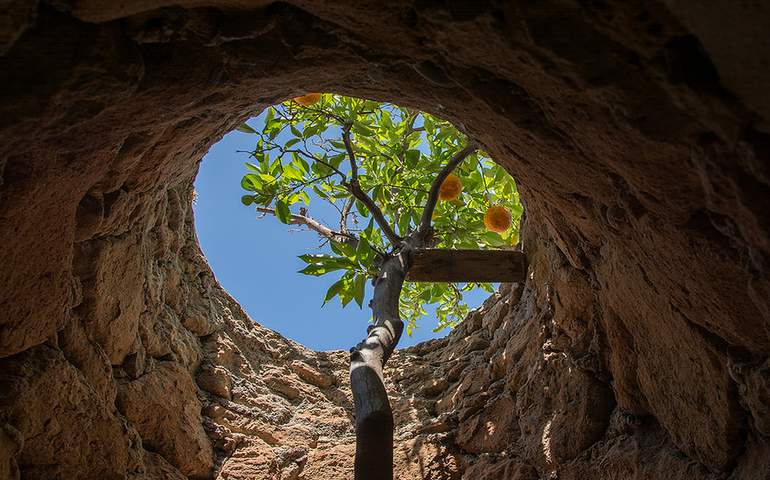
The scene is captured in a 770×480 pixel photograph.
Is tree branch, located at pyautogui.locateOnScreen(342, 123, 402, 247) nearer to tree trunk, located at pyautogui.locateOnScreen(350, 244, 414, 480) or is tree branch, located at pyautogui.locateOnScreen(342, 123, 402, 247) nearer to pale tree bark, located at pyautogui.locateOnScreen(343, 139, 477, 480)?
pale tree bark, located at pyautogui.locateOnScreen(343, 139, 477, 480)

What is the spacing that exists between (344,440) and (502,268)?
3.82 feet

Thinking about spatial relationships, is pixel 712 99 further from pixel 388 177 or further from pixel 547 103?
pixel 388 177

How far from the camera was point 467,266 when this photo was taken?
289 centimetres

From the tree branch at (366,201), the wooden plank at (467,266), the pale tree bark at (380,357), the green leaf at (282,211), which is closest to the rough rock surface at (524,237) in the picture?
the wooden plank at (467,266)

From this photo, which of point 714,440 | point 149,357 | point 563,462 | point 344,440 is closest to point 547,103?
point 714,440

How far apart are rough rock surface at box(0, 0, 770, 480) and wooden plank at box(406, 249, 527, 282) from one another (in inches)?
4.1

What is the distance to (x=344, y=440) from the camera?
297 centimetres

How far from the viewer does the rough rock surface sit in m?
0.97

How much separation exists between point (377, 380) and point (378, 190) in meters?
1.50

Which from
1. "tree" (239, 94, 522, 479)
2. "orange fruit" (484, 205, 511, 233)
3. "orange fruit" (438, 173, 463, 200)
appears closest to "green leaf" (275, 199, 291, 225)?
"tree" (239, 94, 522, 479)

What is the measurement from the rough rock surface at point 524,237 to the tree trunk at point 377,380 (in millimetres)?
680

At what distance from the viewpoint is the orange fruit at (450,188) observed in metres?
3.22

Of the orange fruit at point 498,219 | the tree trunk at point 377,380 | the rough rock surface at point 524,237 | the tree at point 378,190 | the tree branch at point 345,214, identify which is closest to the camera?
the rough rock surface at point 524,237

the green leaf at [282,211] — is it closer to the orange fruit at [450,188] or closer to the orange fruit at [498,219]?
the orange fruit at [450,188]
